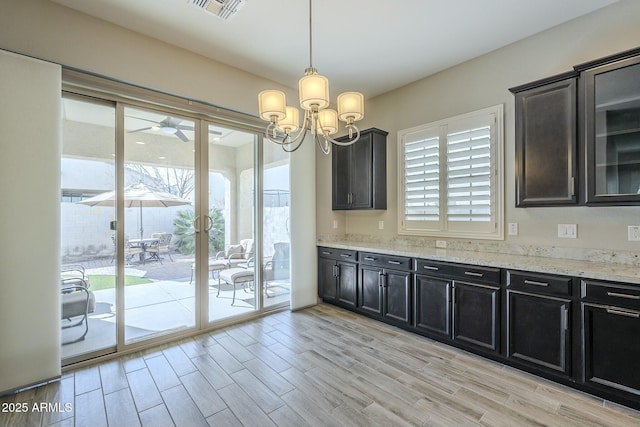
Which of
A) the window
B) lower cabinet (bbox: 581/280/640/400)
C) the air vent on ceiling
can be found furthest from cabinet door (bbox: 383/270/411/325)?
the air vent on ceiling

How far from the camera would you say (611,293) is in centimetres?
200

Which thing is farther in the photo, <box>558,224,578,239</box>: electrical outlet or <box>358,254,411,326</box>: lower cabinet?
<box>358,254,411,326</box>: lower cabinet

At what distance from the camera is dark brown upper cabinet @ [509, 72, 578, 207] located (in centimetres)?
233

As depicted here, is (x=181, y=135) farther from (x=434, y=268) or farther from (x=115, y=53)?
(x=434, y=268)

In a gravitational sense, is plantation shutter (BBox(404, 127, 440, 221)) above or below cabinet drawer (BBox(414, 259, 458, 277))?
above

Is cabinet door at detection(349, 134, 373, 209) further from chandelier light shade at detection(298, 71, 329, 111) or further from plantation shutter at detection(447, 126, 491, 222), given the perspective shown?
chandelier light shade at detection(298, 71, 329, 111)

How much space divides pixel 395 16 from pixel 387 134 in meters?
1.66

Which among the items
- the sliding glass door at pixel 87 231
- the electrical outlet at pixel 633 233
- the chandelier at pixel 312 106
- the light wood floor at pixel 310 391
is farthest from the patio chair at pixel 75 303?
the electrical outlet at pixel 633 233

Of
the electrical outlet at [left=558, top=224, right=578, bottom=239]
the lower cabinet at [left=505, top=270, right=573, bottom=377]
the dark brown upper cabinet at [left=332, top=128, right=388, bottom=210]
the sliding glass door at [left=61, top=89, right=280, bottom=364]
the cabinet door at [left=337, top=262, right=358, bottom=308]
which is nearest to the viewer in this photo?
the lower cabinet at [left=505, top=270, right=573, bottom=377]

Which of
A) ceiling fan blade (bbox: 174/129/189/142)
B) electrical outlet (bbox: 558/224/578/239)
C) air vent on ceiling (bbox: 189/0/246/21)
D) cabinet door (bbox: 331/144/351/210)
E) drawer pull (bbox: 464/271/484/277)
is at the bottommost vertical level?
drawer pull (bbox: 464/271/484/277)

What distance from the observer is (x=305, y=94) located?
1.87m

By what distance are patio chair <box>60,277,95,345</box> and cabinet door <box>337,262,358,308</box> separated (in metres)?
2.74

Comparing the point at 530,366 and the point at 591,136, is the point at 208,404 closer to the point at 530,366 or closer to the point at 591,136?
the point at 530,366

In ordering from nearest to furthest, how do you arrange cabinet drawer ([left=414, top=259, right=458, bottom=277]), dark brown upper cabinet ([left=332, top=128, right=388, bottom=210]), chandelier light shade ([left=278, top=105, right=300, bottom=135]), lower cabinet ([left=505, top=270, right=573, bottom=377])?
lower cabinet ([left=505, top=270, right=573, bottom=377]) < chandelier light shade ([left=278, top=105, right=300, bottom=135]) < cabinet drawer ([left=414, top=259, right=458, bottom=277]) < dark brown upper cabinet ([left=332, top=128, right=388, bottom=210])
